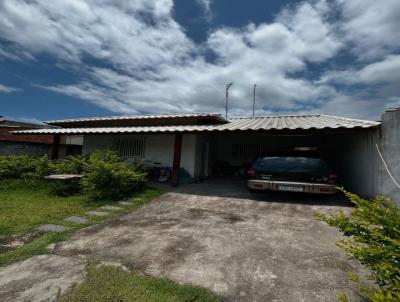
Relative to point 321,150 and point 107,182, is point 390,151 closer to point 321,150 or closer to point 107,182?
point 321,150

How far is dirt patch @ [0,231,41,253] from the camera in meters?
4.15

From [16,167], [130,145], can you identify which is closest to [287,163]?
[130,145]

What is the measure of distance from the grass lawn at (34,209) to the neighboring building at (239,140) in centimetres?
332

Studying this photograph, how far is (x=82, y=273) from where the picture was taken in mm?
3213

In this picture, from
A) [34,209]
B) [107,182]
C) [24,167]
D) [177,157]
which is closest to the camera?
[34,209]

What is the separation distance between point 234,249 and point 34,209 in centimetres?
600

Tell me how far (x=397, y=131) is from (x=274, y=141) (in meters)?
9.41

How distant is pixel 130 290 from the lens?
282cm

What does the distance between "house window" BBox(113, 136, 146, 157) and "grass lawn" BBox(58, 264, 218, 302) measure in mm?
10181

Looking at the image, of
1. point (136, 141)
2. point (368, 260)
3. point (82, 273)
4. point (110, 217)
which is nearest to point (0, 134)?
point (136, 141)

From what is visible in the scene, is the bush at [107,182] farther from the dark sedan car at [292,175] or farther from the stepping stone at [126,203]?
the dark sedan car at [292,175]

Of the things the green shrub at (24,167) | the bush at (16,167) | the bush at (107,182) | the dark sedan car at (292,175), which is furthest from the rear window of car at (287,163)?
the bush at (16,167)

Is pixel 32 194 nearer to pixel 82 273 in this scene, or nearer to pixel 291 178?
pixel 82 273

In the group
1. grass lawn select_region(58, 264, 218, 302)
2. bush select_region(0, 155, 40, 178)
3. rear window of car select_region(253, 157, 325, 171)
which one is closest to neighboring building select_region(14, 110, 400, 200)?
rear window of car select_region(253, 157, 325, 171)
